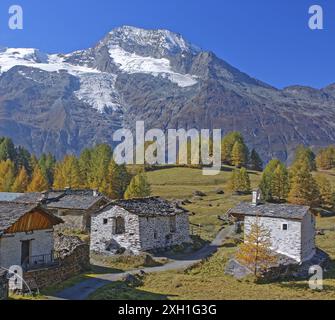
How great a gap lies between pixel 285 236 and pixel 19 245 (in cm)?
2815

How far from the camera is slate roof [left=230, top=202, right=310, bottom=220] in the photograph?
49719mm

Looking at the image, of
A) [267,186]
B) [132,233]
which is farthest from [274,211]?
[267,186]

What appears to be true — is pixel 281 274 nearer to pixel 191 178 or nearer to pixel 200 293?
pixel 200 293

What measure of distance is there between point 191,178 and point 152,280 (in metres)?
87.0

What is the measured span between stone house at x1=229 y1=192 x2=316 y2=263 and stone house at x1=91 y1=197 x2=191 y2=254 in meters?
7.97

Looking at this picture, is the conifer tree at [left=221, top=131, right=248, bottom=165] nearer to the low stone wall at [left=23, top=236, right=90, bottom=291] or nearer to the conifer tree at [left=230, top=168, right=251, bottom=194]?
the conifer tree at [left=230, top=168, right=251, bottom=194]

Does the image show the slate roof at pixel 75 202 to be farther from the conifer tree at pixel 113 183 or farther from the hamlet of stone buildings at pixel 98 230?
the conifer tree at pixel 113 183

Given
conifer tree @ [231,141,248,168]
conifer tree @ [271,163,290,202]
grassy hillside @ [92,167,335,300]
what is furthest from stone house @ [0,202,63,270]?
conifer tree @ [231,141,248,168]

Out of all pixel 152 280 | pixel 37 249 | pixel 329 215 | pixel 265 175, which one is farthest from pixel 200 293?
pixel 265 175

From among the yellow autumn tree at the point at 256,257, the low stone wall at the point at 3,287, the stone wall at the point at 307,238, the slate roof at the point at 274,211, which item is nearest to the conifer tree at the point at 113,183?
the slate roof at the point at 274,211
